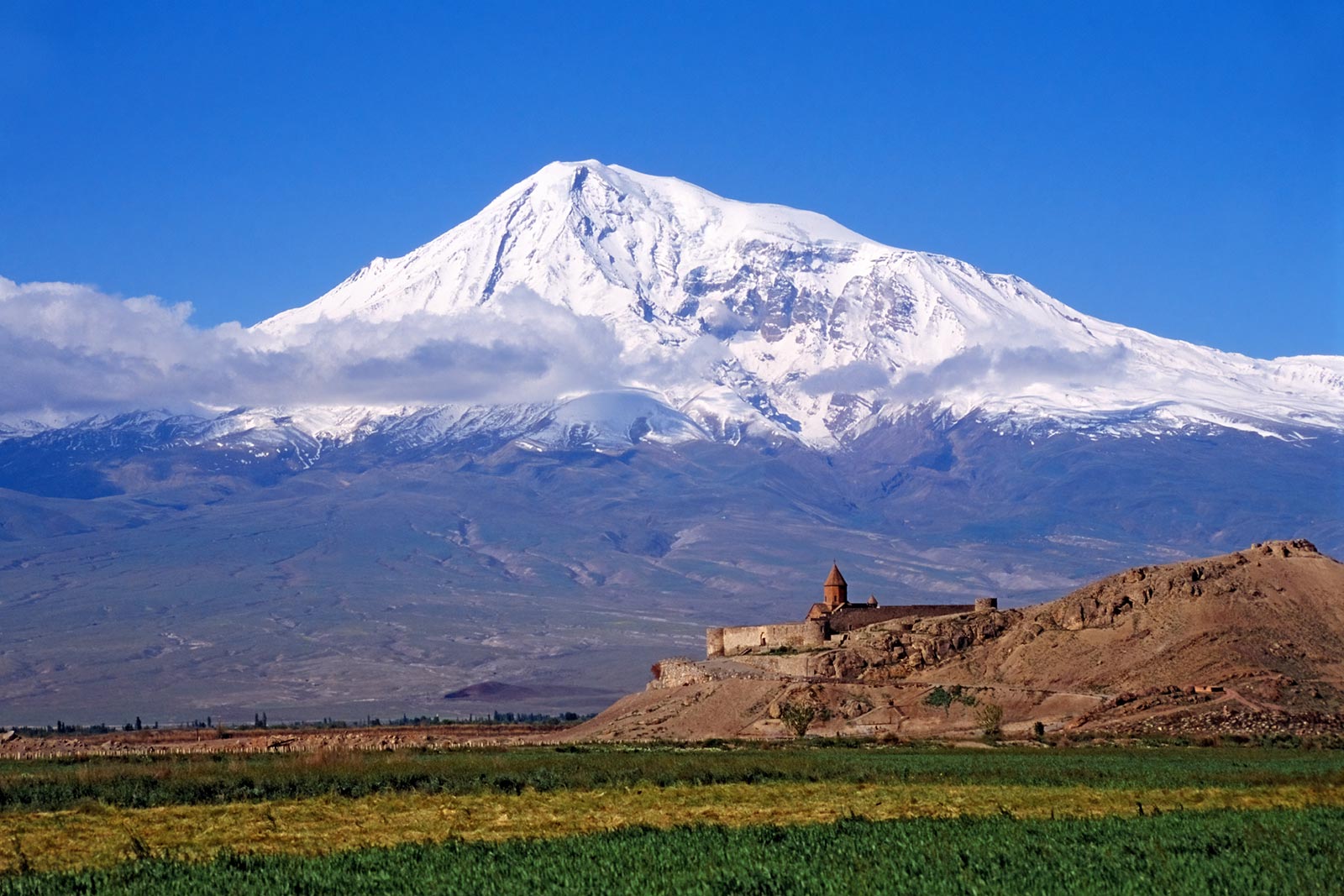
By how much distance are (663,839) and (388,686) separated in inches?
5481

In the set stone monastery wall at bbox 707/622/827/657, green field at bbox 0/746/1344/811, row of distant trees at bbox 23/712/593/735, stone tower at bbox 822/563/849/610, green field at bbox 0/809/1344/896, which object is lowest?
row of distant trees at bbox 23/712/593/735

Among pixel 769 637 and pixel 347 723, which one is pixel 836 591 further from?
pixel 347 723

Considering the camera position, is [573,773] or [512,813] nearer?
[512,813]

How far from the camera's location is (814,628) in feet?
221

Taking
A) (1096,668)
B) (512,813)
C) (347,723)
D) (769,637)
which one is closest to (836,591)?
(769,637)

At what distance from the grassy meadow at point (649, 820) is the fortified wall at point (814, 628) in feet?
100

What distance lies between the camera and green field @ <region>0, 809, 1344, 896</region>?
1788 centimetres

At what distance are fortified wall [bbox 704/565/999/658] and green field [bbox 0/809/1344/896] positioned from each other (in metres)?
44.9

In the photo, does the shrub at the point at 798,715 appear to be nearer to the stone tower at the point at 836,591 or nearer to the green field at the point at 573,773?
the green field at the point at 573,773

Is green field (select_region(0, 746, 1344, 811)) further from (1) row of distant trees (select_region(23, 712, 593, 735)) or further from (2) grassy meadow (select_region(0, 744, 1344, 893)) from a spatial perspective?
(1) row of distant trees (select_region(23, 712, 593, 735))

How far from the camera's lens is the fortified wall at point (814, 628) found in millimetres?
67562

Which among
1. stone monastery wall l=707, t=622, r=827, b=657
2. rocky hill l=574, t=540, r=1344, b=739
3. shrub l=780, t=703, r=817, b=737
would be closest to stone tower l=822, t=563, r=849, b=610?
stone monastery wall l=707, t=622, r=827, b=657

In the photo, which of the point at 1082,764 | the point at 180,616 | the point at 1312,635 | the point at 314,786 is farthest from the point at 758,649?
the point at 180,616

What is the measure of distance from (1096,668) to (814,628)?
50.0 ft
